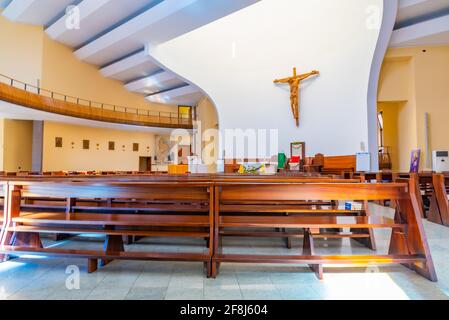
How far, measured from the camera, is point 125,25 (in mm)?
7820

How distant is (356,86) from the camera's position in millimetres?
6875

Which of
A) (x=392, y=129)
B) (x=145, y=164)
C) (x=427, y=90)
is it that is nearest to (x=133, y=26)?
(x=145, y=164)

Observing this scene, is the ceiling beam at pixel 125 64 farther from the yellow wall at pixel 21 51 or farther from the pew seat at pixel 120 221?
the pew seat at pixel 120 221

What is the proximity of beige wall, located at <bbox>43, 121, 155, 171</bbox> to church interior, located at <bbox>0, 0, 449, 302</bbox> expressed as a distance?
7 centimetres

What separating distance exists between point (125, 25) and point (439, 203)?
345 inches

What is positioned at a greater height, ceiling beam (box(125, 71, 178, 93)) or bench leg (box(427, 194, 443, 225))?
ceiling beam (box(125, 71, 178, 93))

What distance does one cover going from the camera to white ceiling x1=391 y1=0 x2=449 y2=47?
19.9 feet

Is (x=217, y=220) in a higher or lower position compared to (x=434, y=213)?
higher

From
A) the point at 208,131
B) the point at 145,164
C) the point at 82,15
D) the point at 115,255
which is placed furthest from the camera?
the point at 145,164

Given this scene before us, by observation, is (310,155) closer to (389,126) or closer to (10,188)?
(389,126)

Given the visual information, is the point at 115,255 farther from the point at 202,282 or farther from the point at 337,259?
the point at 337,259

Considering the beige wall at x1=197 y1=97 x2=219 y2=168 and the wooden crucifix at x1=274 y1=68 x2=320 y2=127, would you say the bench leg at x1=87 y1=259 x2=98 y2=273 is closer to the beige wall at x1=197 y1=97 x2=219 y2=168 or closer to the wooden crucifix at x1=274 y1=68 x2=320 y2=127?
the wooden crucifix at x1=274 y1=68 x2=320 y2=127

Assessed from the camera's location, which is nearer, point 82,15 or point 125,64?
point 82,15

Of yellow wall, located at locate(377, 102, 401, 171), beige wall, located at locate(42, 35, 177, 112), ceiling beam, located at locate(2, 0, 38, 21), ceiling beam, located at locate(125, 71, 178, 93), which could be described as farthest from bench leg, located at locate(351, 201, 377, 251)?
beige wall, located at locate(42, 35, 177, 112)
